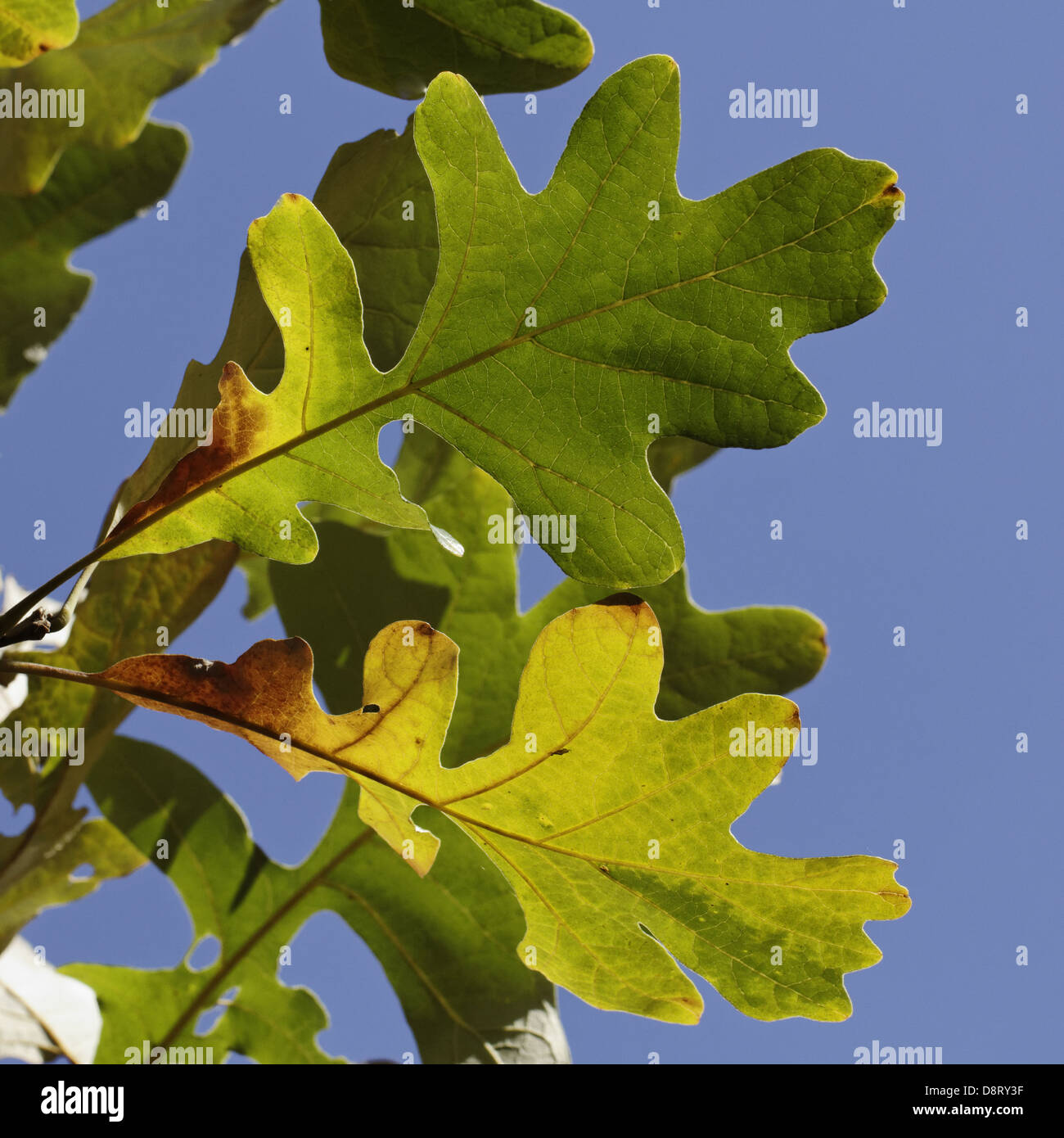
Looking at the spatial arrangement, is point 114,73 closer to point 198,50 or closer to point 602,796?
point 198,50

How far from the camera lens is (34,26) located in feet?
3.51

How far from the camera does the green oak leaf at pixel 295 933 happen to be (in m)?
1.51

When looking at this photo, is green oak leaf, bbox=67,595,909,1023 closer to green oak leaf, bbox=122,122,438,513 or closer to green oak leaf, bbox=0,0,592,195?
green oak leaf, bbox=122,122,438,513

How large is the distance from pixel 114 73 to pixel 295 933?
1.46 meters

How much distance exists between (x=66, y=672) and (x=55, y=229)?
1.11 m

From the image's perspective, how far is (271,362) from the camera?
4.13ft

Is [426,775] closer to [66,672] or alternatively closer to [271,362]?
[66,672]

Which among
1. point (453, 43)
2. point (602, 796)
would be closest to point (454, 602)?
point (602, 796)

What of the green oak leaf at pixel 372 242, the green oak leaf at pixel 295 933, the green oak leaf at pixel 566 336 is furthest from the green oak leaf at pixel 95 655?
the green oak leaf at pixel 566 336

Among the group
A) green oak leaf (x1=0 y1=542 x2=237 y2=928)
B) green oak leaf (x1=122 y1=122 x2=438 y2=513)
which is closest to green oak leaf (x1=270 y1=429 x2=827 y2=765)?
green oak leaf (x1=0 y1=542 x2=237 y2=928)

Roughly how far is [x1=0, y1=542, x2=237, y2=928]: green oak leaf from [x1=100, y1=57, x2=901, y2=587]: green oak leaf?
456 mm

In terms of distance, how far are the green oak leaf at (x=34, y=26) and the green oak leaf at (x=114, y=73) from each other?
1.70ft

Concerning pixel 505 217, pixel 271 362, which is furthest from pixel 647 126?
pixel 271 362
